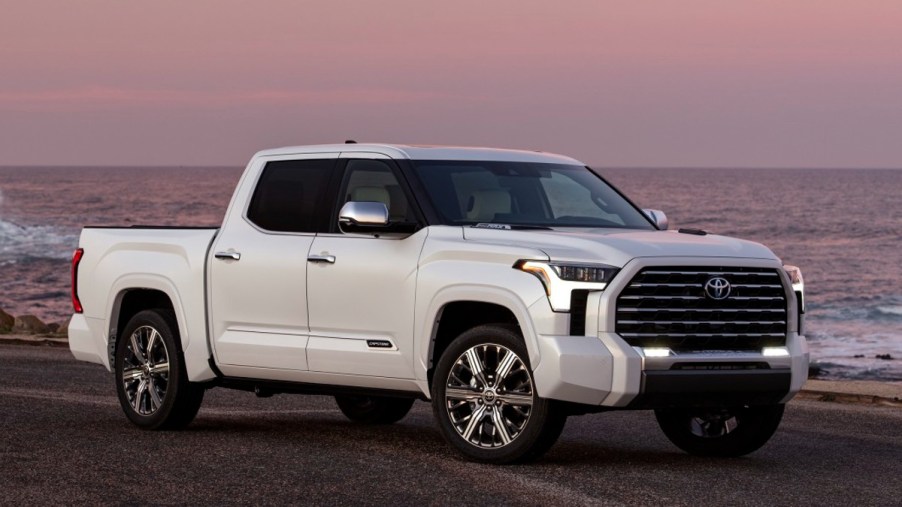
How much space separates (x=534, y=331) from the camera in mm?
9602

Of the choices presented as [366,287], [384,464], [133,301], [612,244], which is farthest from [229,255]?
[612,244]

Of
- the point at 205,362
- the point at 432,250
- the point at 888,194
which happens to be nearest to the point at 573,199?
the point at 432,250

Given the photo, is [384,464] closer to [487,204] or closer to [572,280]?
[572,280]

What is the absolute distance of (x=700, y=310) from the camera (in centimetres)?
981

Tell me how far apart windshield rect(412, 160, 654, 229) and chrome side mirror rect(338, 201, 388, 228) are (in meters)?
0.41

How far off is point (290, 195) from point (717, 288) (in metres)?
3.23

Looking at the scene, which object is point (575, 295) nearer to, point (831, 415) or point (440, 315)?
point (440, 315)

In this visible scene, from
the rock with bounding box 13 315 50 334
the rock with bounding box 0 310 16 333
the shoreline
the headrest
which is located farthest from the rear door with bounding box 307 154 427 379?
the rock with bounding box 13 315 50 334

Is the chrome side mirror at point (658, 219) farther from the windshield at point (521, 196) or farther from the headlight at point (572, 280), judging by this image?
the headlight at point (572, 280)

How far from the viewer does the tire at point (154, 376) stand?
39.4ft

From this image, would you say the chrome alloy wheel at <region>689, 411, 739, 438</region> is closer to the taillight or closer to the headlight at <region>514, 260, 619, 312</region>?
the headlight at <region>514, 260, 619, 312</region>

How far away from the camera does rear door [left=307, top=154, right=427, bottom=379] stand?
10.5 m

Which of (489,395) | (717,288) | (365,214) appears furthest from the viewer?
(365,214)

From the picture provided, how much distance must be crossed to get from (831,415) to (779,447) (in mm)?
2678
